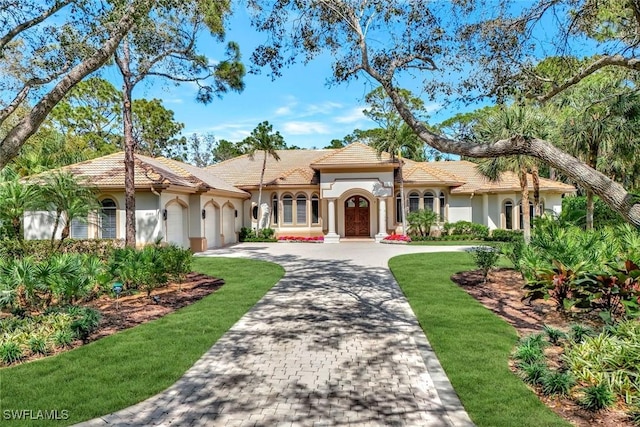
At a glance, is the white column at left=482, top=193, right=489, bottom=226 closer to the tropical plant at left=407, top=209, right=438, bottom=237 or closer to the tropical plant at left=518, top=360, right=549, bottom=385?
the tropical plant at left=407, top=209, right=438, bottom=237

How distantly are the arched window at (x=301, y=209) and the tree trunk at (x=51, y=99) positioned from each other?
2164cm

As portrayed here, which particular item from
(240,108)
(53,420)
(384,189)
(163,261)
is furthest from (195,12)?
(384,189)

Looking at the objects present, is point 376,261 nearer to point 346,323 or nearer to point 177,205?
point 346,323

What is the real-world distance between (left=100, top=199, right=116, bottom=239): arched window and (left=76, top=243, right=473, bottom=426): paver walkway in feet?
42.4

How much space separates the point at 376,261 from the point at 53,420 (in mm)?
13889

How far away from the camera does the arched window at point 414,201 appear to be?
28.6 meters

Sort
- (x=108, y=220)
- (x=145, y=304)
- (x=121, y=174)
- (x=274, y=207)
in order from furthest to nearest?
(x=274, y=207) < (x=121, y=174) < (x=108, y=220) < (x=145, y=304)

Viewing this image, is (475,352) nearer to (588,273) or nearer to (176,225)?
(588,273)

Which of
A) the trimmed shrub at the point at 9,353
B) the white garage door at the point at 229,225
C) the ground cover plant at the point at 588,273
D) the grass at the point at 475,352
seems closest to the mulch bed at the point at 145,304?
the trimmed shrub at the point at 9,353

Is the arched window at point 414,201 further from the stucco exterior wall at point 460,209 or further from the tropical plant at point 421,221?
the stucco exterior wall at point 460,209

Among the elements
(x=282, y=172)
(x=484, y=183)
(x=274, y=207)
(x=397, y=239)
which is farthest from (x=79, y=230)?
(x=484, y=183)

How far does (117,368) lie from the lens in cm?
569

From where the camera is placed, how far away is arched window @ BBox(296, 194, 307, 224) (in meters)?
28.8

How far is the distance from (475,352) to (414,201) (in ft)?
75.9
